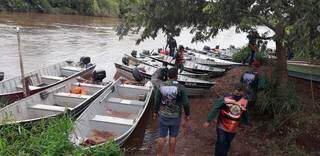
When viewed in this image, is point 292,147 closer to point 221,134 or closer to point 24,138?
Answer: point 221,134

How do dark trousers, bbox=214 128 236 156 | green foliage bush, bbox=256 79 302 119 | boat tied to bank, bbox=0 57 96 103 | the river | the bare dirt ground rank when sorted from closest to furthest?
dark trousers, bbox=214 128 236 156, the bare dirt ground, green foliage bush, bbox=256 79 302 119, boat tied to bank, bbox=0 57 96 103, the river

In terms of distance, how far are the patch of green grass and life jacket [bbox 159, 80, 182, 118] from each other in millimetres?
1087

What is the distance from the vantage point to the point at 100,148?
22.1 feet

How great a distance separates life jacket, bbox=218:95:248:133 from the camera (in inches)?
250

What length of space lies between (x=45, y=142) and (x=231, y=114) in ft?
10.2

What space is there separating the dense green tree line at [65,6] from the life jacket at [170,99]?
46.8 m

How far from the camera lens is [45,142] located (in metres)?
6.45

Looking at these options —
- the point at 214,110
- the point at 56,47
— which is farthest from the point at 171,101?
the point at 56,47

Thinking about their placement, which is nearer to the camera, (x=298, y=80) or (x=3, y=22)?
(x=298, y=80)

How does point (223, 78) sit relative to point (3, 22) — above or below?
below

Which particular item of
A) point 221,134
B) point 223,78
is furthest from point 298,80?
point 221,134

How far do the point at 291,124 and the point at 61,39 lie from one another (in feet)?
78.0

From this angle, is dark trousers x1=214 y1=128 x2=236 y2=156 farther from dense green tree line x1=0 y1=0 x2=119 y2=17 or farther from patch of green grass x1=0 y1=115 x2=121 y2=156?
dense green tree line x1=0 y1=0 x2=119 y2=17

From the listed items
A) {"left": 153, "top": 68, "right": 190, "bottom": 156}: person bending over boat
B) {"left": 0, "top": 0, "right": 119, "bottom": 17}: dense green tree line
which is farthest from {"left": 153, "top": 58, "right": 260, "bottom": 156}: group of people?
{"left": 0, "top": 0, "right": 119, "bottom": 17}: dense green tree line
